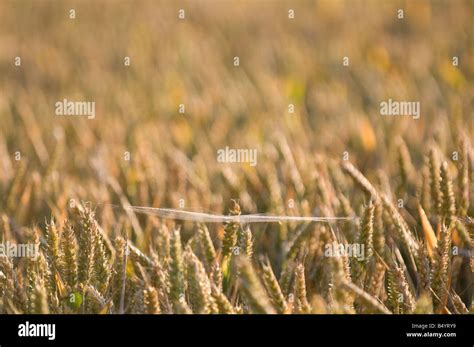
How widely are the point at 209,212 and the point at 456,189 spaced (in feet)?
2.07

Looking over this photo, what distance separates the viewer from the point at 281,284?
1.68 m
